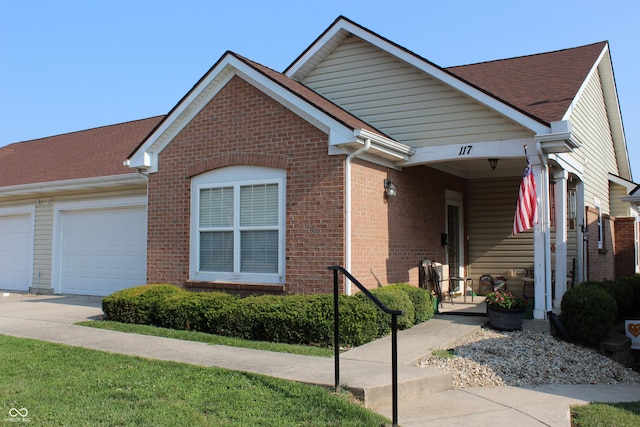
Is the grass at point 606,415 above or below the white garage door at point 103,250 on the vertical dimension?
below

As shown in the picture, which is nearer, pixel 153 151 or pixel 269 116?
pixel 269 116

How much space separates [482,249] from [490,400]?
27.6 feet

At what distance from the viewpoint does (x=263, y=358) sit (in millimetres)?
7180

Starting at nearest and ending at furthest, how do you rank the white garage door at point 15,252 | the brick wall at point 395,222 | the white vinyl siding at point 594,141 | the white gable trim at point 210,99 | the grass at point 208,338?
1. the grass at point 208,338
2. the white gable trim at point 210,99
3. the brick wall at point 395,222
4. the white vinyl siding at point 594,141
5. the white garage door at point 15,252

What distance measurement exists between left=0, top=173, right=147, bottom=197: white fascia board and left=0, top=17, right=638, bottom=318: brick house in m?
2.17

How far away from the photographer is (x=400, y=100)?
11.4 meters

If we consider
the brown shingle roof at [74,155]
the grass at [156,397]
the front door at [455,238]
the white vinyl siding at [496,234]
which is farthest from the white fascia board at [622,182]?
the grass at [156,397]

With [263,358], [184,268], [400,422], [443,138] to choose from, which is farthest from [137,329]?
[443,138]

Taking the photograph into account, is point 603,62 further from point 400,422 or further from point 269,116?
point 400,422

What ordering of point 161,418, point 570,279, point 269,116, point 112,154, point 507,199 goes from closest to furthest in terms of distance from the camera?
point 161,418
point 269,116
point 570,279
point 507,199
point 112,154

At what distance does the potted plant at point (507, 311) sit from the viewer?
360 inches

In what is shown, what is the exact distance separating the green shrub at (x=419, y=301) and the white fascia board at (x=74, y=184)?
706 cm

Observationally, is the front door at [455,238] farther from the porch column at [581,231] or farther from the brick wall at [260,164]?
the brick wall at [260,164]

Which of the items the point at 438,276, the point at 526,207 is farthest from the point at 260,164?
the point at 526,207
